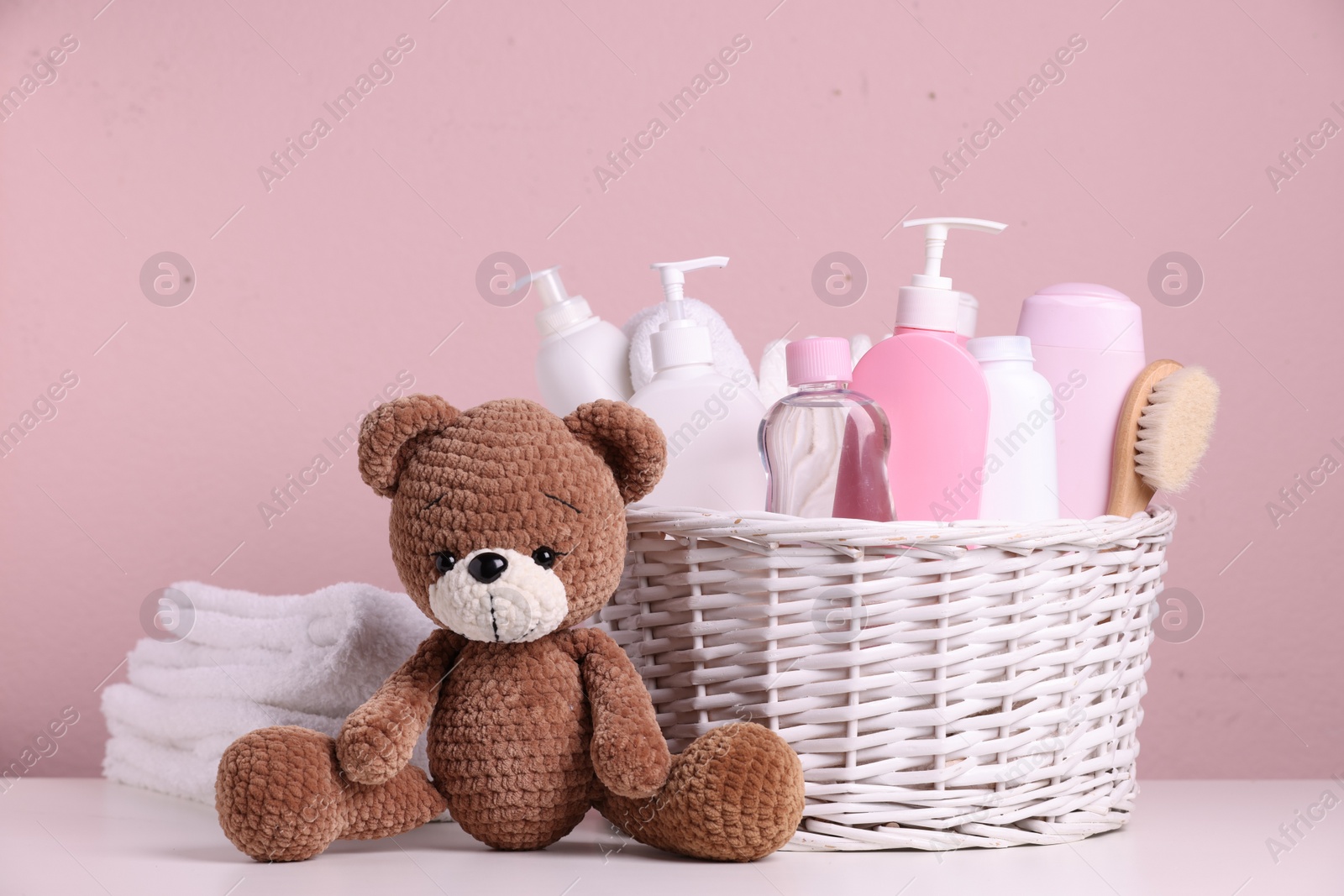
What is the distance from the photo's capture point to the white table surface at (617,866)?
531 mm

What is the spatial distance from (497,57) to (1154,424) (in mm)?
689

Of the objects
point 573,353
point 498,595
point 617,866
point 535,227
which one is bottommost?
point 617,866

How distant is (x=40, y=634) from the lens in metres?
1.06

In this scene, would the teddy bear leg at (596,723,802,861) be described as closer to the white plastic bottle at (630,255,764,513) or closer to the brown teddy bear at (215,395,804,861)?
the brown teddy bear at (215,395,804,861)

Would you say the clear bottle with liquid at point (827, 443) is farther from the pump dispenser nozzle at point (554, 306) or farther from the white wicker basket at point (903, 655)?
the pump dispenser nozzle at point (554, 306)

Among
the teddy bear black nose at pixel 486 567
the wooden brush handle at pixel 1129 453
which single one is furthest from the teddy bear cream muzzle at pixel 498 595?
the wooden brush handle at pixel 1129 453

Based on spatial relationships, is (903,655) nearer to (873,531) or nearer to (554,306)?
(873,531)

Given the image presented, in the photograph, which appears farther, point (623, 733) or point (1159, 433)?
point (1159, 433)

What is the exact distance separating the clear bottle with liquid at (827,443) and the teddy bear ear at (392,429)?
0.61 feet

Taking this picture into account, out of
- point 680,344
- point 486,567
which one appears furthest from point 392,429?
point 680,344

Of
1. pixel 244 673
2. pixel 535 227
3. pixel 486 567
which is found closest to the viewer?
pixel 486 567

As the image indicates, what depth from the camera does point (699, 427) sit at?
0.66 m

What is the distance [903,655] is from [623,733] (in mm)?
145

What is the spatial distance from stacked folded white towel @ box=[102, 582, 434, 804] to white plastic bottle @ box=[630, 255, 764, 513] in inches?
7.3
